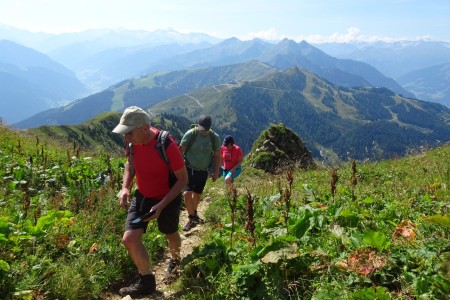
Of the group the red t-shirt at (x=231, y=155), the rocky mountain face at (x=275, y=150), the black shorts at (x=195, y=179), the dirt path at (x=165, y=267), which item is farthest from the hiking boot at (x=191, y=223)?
the rocky mountain face at (x=275, y=150)

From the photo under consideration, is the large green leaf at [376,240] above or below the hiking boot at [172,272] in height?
above

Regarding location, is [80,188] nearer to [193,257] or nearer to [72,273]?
[72,273]

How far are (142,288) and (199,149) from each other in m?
4.04

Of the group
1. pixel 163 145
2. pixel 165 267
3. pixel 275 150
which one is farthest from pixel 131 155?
pixel 275 150

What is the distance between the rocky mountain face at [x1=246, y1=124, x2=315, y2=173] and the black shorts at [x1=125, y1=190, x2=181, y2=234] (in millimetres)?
17599

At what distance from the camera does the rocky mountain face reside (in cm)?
2389

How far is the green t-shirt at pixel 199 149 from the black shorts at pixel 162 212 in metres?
3.07

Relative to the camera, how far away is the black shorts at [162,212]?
18.3 feet

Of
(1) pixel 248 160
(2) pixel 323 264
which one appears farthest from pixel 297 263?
(1) pixel 248 160

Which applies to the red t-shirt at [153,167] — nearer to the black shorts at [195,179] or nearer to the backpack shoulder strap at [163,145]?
the backpack shoulder strap at [163,145]

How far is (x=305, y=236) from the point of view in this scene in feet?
15.6

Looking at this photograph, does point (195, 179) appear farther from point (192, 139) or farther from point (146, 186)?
point (146, 186)

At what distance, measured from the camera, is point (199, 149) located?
8820mm

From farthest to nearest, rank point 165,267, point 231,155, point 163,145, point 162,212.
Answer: point 231,155 < point 165,267 < point 162,212 < point 163,145
